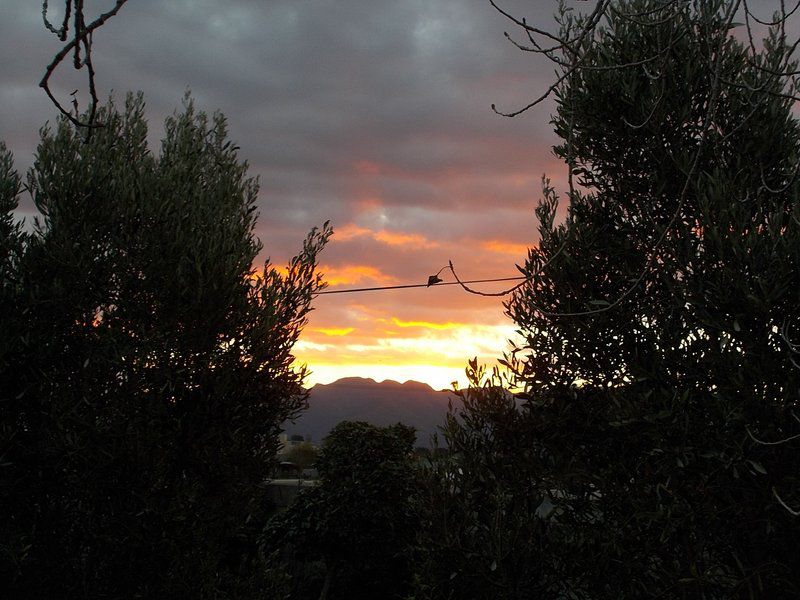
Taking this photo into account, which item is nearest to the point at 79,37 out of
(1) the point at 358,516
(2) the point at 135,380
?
(2) the point at 135,380

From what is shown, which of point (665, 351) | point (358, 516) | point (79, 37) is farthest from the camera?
point (358, 516)

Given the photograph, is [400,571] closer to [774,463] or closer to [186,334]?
[186,334]

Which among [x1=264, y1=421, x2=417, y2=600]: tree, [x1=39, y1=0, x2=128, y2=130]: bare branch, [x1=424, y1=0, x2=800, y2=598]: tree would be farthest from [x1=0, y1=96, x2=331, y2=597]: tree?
[x1=39, y1=0, x2=128, y2=130]: bare branch

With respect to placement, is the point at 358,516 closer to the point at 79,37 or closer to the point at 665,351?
the point at 665,351

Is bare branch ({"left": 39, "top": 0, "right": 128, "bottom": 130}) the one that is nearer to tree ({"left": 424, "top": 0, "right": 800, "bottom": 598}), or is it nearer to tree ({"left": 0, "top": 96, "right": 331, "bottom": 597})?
tree ({"left": 424, "top": 0, "right": 800, "bottom": 598})

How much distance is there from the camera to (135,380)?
1197 centimetres

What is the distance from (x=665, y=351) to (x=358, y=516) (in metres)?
11.9

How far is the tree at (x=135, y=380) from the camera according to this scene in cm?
1154

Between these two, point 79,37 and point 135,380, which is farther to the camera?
point 135,380

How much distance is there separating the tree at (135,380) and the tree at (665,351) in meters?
3.93

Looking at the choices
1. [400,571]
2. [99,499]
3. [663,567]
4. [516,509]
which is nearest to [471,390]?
[516,509]

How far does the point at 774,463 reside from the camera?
10000mm

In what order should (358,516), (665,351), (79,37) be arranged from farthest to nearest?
(358,516)
(665,351)
(79,37)

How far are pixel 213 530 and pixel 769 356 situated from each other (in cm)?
884
